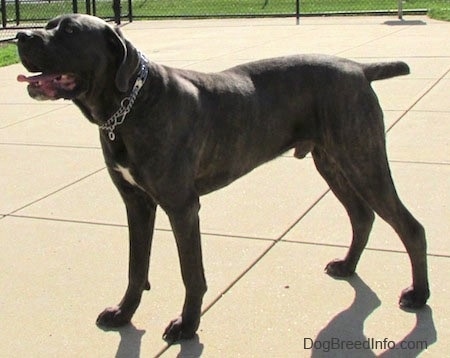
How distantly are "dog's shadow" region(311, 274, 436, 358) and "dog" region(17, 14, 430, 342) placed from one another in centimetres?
16

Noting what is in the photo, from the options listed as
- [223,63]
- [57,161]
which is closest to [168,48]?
[223,63]

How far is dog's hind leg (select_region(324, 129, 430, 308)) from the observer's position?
3840 millimetres

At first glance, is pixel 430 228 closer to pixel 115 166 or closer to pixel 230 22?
pixel 115 166

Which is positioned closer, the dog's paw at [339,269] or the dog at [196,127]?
the dog at [196,127]

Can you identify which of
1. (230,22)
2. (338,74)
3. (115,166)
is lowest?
(230,22)

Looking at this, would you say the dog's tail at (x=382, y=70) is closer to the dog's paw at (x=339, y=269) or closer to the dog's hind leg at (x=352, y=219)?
the dog's hind leg at (x=352, y=219)

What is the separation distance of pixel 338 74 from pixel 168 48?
31.9 ft

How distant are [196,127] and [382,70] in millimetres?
1146

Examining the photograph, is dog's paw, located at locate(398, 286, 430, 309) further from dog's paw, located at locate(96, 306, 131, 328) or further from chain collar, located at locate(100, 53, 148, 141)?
chain collar, located at locate(100, 53, 148, 141)

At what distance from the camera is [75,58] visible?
126 inches

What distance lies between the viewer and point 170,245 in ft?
15.7

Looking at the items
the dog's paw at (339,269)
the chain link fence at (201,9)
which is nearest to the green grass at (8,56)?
the chain link fence at (201,9)

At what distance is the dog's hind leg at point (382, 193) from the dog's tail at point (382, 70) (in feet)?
1.11

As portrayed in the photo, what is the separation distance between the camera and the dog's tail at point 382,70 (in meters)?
4.02
